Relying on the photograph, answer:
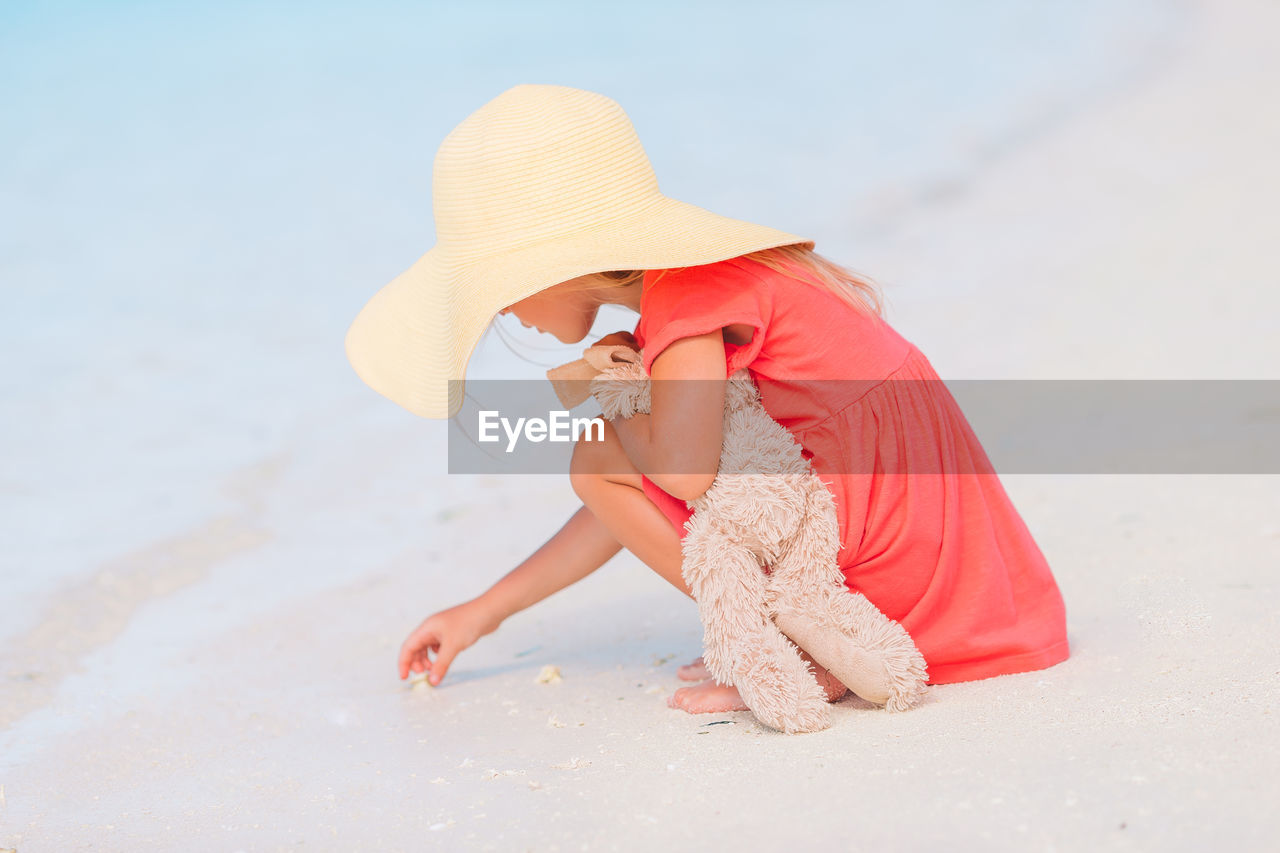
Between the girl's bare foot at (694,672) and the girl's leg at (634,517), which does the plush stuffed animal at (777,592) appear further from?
the girl's bare foot at (694,672)

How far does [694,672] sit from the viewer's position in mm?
1626

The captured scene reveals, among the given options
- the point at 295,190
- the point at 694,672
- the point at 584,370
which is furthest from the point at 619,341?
the point at 295,190

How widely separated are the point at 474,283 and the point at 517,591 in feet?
1.71

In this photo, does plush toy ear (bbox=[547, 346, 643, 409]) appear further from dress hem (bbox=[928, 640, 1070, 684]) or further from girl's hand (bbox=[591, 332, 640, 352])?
dress hem (bbox=[928, 640, 1070, 684])

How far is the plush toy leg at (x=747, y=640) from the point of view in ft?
4.21

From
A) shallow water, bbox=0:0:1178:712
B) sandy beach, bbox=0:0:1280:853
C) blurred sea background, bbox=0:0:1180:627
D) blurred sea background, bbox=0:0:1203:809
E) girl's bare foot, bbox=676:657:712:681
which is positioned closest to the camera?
sandy beach, bbox=0:0:1280:853

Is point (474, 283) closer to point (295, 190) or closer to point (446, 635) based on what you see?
point (446, 635)

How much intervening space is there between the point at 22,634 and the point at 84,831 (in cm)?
105

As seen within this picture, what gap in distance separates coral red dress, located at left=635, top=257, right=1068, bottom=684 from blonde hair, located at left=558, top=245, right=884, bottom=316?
0.01 meters

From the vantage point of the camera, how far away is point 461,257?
1.40 metres

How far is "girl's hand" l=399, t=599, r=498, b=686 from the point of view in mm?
1688

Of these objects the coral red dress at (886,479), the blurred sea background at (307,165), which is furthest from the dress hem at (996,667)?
the blurred sea background at (307,165)

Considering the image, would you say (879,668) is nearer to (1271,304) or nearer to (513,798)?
(513,798)

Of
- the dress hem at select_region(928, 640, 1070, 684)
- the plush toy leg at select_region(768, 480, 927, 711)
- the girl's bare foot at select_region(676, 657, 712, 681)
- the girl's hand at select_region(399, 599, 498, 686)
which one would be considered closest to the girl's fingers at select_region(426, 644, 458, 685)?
the girl's hand at select_region(399, 599, 498, 686)
